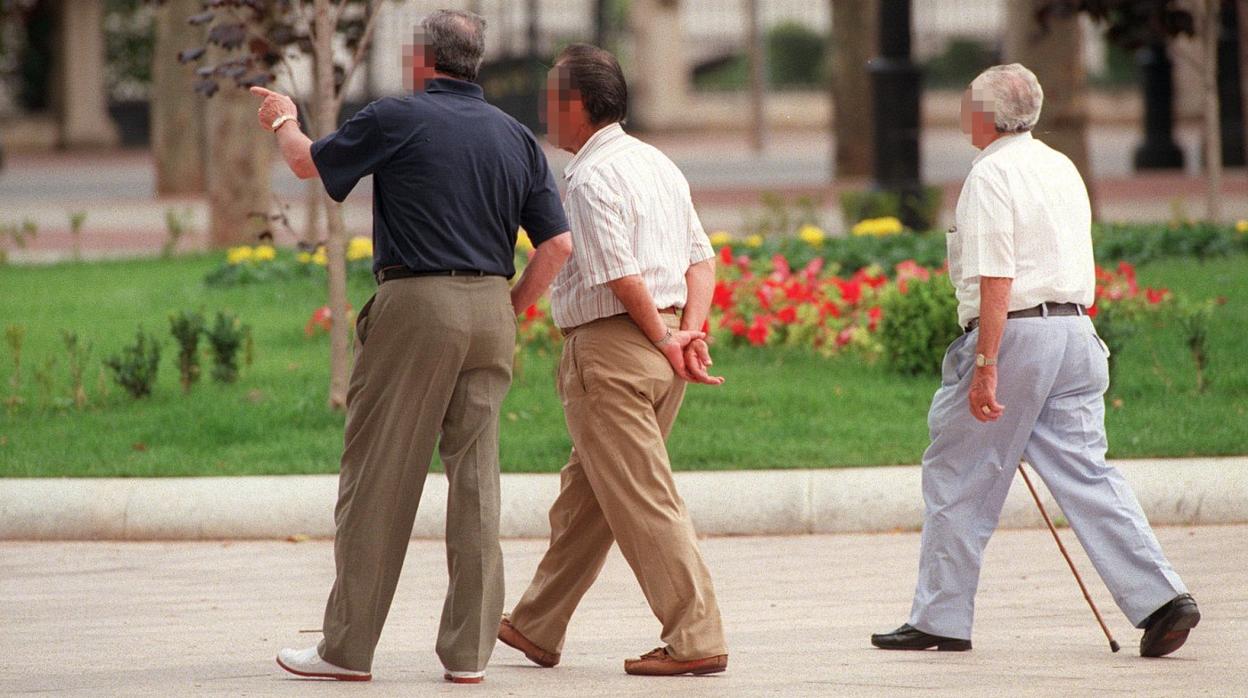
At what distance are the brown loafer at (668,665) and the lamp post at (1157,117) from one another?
21199 mm

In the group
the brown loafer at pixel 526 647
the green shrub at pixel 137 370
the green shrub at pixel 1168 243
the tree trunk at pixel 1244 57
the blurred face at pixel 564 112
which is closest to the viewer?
the blurred face at pixel 564 112

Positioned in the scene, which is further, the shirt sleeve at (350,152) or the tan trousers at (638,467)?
the tan trousers at (638,467)

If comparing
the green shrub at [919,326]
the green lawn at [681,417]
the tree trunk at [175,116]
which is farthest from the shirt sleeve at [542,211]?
the tree trunk at [175,116]

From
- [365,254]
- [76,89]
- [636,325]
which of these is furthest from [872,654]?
[76,89]

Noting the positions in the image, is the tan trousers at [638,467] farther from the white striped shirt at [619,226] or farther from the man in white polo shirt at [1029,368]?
the man in white polo shirt at [1029,368]

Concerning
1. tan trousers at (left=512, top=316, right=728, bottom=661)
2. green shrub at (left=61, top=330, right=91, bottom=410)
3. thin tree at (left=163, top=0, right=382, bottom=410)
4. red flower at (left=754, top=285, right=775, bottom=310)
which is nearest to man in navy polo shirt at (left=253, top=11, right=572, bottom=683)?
tan trousers at (left=512, top=316, right=728, bottom=661)

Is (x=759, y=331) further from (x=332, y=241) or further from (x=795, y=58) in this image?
(x=795, y=58)

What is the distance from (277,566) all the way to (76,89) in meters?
→ 34.8

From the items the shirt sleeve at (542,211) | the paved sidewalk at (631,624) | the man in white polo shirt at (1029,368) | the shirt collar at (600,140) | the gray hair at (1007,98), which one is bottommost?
the paved sidewalk at (631,624)

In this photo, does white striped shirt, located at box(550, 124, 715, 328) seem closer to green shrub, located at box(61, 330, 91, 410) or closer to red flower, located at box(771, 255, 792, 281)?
green shrub, located at box(61, 330, 91, 410)

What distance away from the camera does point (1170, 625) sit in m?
5.14

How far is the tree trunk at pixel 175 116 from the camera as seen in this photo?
2016cm

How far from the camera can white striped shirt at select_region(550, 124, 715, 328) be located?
16.2 feet

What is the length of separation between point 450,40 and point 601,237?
0.64m
